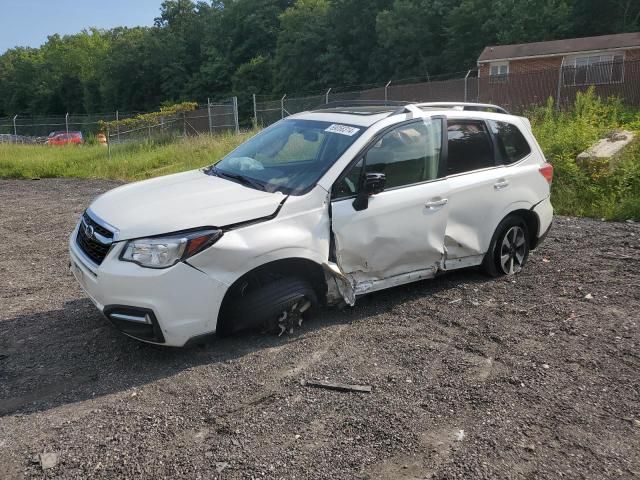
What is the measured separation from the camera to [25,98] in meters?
97.9

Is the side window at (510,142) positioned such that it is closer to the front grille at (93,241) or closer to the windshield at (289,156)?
the windshield at (289,156)

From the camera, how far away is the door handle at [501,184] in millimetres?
5406

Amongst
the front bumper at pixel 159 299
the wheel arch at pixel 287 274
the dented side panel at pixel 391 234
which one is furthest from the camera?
the dented side panel at pixel 391 234

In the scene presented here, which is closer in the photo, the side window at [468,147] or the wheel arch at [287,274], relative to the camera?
the wheel arch at [287,274]

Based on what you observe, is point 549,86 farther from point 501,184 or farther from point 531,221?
point 501,184

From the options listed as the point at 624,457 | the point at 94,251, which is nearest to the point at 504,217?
the point at 624,457

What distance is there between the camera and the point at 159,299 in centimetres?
372

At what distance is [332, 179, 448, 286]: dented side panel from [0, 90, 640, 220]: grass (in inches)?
190

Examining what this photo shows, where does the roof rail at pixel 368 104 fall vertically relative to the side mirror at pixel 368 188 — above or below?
→ above

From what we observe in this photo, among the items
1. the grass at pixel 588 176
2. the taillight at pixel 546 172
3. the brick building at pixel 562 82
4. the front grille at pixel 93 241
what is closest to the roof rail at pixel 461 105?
the taillight at pixel 546 172

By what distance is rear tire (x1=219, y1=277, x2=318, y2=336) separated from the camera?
4059mm

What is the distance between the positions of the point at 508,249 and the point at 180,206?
3.35 metres

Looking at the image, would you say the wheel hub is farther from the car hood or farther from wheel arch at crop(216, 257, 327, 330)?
the car hood

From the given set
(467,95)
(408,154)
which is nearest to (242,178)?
(408,154)
